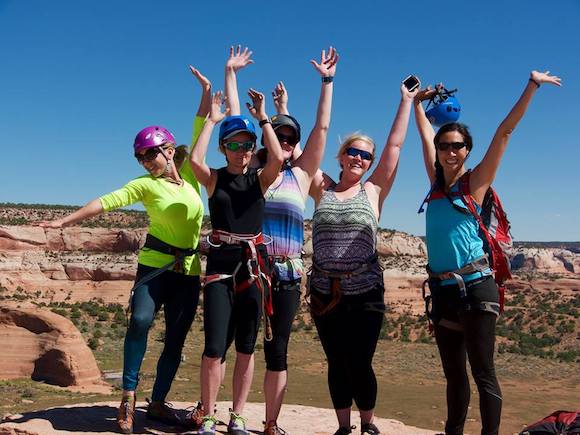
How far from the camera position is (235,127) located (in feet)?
13.4

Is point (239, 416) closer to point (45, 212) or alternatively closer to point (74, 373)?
point (74, 373)

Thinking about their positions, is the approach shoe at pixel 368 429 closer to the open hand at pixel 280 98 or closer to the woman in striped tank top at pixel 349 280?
the woman in striped tank top at pixel 349 280

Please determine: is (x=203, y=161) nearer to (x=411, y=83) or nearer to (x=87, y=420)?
(x=411, y=83)

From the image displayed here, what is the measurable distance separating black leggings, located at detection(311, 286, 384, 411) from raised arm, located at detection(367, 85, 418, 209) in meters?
0.77

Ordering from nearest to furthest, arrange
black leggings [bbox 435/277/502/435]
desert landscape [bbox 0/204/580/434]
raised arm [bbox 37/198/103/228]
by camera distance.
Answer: black leggings [bbox 435/277/502/435], raised arm [bbox 37/198/103/228], desert landscape [bbox 0/204/580/434]

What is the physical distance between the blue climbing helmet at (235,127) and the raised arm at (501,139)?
1526mm

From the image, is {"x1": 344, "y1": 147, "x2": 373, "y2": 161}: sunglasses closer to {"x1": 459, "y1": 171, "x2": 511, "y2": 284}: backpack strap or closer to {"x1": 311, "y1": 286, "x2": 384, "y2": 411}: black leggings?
{"x1": 459, "y1": 171, "x2": 511, "y2": 284}: backpack strap

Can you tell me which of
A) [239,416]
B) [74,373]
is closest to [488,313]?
[239,416]

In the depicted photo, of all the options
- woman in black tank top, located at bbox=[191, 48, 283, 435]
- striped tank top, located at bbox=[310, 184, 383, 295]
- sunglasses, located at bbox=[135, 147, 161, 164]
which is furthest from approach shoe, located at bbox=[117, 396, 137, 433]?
sunglasses, located at bbox=[135, 147, 161, 164]

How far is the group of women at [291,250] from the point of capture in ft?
12.6

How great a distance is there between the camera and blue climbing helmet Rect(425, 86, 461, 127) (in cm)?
449

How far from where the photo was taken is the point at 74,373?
55.3ft

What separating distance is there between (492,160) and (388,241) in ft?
207

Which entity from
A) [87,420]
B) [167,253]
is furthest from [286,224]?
[87,420]
